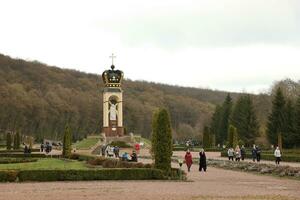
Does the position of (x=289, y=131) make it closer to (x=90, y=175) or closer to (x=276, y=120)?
(x=276, y=120)

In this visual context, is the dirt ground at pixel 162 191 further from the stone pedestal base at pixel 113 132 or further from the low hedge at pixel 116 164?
the stone pedestal base at pixel 113 132

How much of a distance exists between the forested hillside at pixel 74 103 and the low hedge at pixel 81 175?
58.5m

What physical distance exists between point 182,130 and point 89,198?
338 ft

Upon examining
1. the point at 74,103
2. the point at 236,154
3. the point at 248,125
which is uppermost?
the point at 74,103

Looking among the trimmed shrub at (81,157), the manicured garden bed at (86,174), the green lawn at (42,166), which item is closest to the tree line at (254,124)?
the trimmed shrub at (81,157)

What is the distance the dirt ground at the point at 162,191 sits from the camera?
659 inches

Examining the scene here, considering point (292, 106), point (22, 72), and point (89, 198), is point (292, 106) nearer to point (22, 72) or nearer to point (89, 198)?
point (89, 198)

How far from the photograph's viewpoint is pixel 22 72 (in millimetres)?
158000

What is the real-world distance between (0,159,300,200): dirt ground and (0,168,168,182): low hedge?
119 centimetres

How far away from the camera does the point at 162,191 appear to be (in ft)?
61.1

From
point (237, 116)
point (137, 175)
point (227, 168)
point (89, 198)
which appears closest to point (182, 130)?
point (237, 116)

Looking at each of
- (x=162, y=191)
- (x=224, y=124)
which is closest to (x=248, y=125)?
(x=224, y=124)

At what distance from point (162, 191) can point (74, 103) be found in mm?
112155

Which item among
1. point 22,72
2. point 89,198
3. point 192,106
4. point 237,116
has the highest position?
point 22,72
